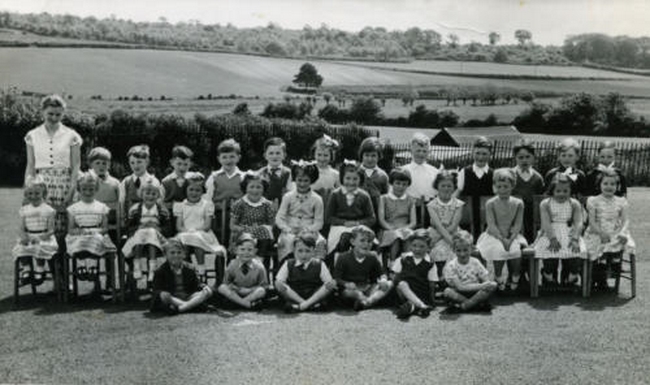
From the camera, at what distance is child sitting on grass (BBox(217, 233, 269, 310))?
641 cm

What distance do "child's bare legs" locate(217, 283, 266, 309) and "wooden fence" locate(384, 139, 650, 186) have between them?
44.7 feet

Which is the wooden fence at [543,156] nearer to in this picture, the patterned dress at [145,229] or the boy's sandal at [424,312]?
the patterned dress at [145,229]

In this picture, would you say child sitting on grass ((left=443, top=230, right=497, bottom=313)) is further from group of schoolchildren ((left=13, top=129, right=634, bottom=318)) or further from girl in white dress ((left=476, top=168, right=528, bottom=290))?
girl in white dress ((left=476, top=168, right=528, bottom=290))

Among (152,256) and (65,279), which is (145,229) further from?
(65,279)

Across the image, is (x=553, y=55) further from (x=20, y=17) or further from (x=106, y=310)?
(x=106, y=310)

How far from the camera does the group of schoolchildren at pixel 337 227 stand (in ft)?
21.4

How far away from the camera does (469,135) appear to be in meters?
20.8

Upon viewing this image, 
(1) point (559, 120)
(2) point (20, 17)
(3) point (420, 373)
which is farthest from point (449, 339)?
(1) point (559, 120)

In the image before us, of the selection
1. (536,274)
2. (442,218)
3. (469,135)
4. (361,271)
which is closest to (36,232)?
(361,271)

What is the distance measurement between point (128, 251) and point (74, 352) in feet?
5.76

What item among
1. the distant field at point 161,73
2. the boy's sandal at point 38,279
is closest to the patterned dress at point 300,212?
the boy's sandal at point 38,279

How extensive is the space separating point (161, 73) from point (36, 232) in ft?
42.3

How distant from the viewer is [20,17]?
57.5 feet

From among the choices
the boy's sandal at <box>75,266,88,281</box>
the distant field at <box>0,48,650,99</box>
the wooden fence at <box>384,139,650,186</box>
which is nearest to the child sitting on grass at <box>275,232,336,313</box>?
the boy's sandal at <box>75,266,88,281</box>
